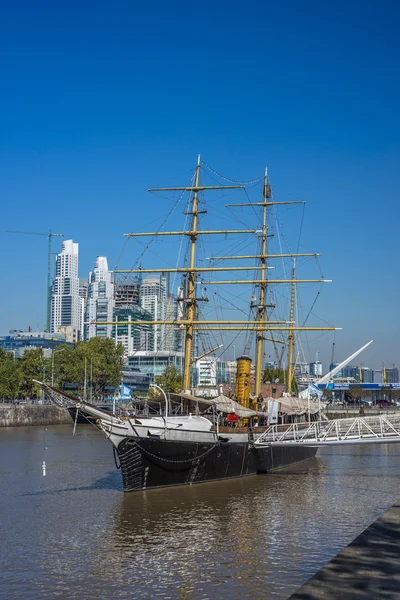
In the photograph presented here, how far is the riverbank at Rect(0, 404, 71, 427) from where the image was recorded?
97.4 meters

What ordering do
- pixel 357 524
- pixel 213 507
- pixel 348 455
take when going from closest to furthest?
1. pixel 357 524
2. pixel 213 507
3. pixel 348 455

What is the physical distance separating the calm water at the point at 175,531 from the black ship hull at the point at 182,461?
82 cm

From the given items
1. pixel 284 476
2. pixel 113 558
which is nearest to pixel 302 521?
pixel 113 558

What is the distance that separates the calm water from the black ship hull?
82cm

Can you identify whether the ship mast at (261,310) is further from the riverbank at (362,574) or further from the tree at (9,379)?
the tree at (9,379)

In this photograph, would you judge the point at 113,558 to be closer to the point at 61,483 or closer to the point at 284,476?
the point at 61,483

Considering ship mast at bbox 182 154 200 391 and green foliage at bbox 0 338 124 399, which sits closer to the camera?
ship mast at bbox 182 154 200 391

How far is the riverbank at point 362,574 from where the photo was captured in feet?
41.6

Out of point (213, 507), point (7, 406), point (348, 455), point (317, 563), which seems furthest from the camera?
point (7, 406)

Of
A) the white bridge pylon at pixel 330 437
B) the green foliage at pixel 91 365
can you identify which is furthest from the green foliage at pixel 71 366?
the white bridge pylon at pixel 330 437

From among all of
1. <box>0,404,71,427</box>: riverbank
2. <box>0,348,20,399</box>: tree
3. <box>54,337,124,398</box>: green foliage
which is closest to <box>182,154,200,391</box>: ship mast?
<box>0,404,71,427</box>: riverbank

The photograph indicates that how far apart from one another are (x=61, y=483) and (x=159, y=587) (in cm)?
2103

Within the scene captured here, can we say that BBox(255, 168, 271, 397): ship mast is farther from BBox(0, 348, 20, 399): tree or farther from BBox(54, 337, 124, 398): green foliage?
BBox(54, 337, 124, 398): green foliage

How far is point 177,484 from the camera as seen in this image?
38094mm
